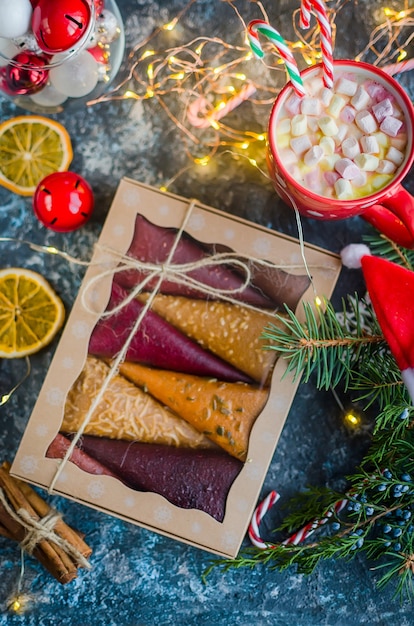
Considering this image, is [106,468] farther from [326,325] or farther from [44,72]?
[44,72]

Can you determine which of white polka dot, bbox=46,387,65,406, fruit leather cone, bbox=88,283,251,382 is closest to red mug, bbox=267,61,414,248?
fruit leather cone, bbox=88,283,251,382

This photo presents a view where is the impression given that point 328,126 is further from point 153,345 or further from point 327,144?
point 153,345

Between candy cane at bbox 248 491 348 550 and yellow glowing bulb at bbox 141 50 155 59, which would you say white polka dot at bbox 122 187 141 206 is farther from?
candy cane at bbox 248 491 348 550

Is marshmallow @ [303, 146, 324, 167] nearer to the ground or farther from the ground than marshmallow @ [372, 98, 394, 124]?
nearer to the ground

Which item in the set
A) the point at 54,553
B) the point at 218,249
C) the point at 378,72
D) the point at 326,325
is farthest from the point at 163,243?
the point at 54,553

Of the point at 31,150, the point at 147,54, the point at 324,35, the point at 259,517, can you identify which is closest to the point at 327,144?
the point at 324,35
